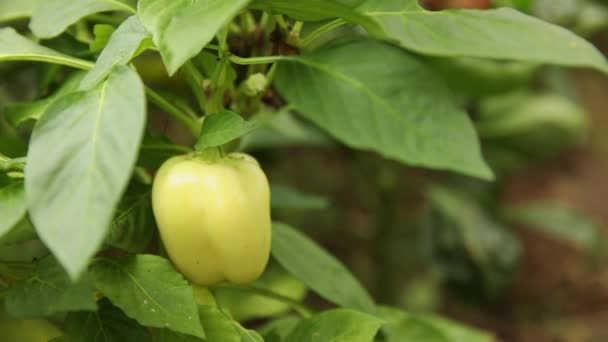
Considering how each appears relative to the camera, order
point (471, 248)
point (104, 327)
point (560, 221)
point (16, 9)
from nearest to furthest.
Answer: point (104, 327) → point (16, 9) → point (471, 248) → point (560, 221)

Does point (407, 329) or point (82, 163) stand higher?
point (82, 163)

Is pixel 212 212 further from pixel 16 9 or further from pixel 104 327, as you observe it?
pixel 16 9

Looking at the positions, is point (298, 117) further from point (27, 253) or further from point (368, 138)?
point (368, 138)

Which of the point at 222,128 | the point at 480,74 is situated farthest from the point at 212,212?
the point at 480,74

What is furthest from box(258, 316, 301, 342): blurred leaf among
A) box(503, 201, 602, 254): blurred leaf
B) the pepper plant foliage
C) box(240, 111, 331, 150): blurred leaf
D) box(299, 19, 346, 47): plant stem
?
box(503, 201, 602, 254): blurred leaf

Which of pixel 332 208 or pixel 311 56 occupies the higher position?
pixel 311 56

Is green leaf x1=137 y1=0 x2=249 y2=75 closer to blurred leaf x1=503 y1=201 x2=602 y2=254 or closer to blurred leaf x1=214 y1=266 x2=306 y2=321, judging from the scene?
blurred leaf x1=214 y1=266 x2=306 y2=321

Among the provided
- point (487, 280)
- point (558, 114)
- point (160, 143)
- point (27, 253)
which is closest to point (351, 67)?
point (160, 143)
